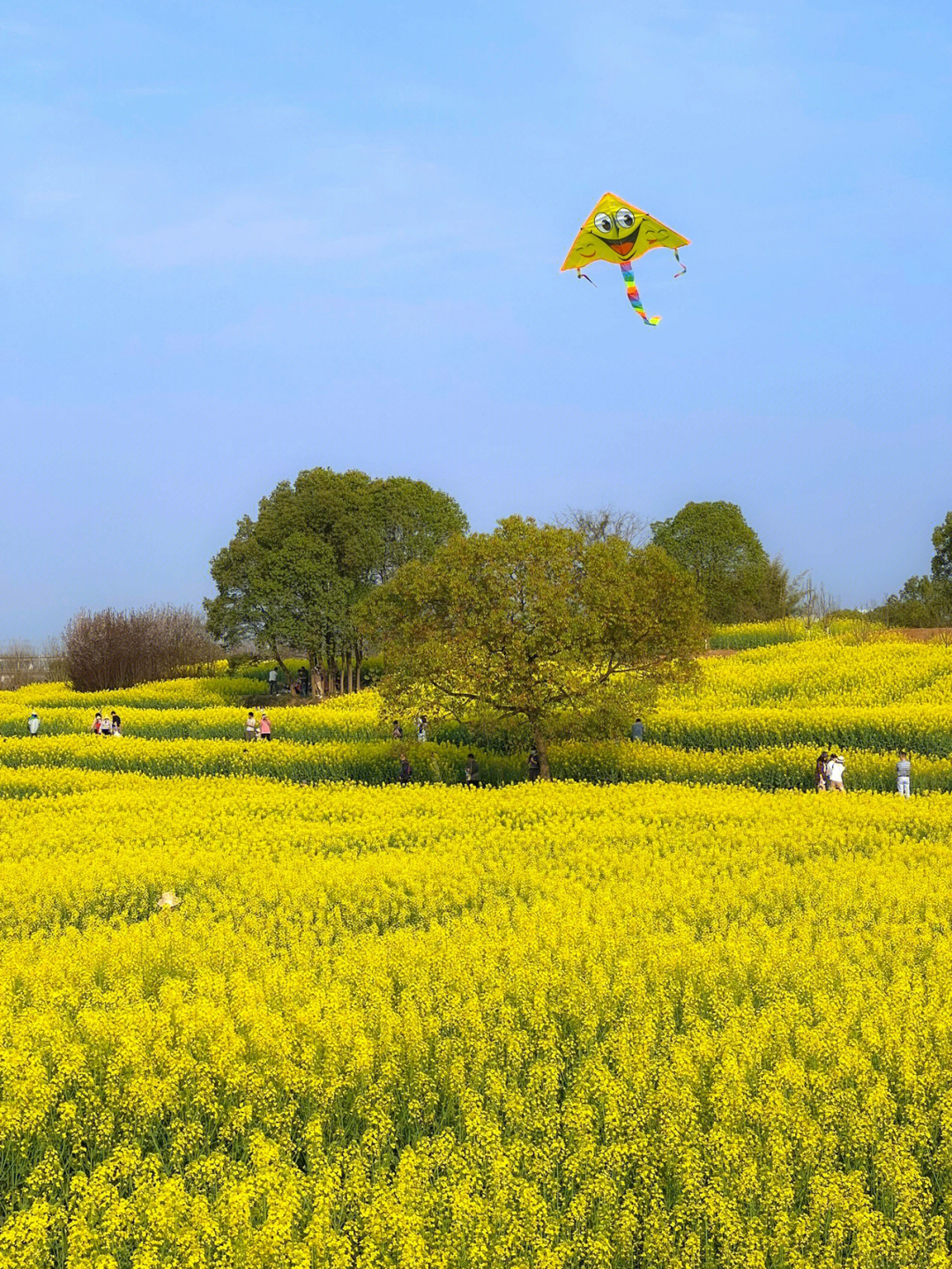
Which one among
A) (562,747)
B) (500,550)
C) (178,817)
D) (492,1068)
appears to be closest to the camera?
(492,1068)

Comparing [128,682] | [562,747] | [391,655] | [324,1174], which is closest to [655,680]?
[562,747]

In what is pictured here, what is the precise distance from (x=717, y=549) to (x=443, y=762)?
43965 mm

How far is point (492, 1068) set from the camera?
26.6 feet

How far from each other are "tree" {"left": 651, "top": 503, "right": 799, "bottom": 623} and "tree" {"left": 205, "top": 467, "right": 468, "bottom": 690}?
59.1 ft

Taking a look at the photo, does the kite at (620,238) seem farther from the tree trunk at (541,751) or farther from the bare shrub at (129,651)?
the bare shrub at (129,651)

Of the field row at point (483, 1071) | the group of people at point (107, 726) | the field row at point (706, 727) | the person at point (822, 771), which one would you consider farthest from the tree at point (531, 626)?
the group of people at point (107, 726)

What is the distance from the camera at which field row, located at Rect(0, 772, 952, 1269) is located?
612cm

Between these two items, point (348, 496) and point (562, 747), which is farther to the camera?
point (348, 496)

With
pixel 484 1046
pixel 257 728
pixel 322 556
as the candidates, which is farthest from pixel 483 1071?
pixel 322 556

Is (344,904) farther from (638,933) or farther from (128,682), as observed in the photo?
(128,682)

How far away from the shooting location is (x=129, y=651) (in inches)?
2539

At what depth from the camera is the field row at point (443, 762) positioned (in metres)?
27.1

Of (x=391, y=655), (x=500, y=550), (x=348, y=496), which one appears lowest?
(x=391, y=655)

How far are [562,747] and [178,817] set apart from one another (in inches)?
455
